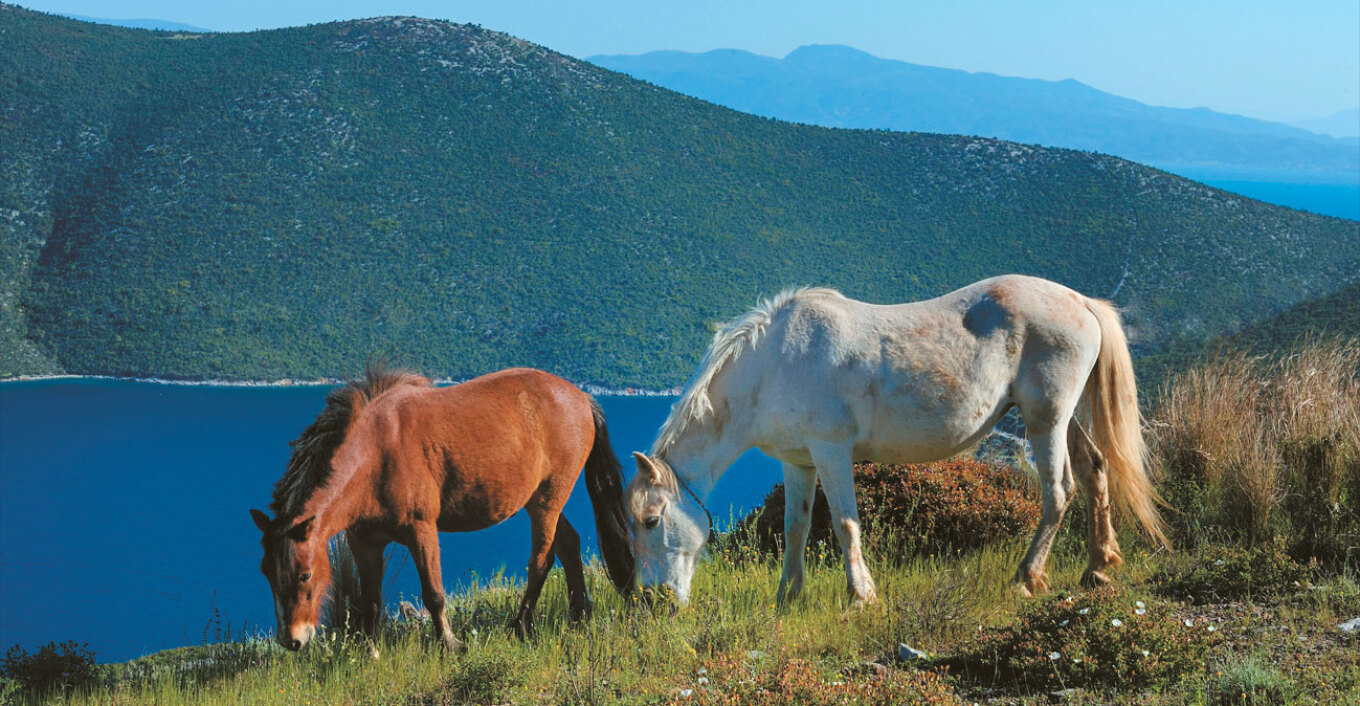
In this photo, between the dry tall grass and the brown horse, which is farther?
the dry tall grass

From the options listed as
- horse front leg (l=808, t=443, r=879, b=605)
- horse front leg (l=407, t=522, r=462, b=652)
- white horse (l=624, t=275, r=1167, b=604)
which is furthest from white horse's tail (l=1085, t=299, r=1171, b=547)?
horse front leg (l=407, t=522, r=462, b=652)

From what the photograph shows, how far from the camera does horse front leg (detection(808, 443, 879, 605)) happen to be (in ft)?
16.5

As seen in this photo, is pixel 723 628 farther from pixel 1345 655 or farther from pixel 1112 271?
pixel 1112 271

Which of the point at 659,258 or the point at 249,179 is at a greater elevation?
the point at 249,179

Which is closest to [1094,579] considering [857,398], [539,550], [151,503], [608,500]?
[857,398]

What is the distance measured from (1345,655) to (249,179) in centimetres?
5888

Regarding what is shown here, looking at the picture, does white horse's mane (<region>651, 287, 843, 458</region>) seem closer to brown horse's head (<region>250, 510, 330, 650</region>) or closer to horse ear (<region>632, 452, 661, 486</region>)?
horse ear (<region>632, 452, 661, 486</region>)

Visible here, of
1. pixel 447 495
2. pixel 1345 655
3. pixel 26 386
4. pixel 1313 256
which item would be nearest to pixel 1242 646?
pixel 1345 655

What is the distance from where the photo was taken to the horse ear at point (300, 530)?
4.00 meters

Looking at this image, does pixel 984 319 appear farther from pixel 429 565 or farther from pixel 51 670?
pixel 51 670

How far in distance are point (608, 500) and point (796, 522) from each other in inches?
39.1

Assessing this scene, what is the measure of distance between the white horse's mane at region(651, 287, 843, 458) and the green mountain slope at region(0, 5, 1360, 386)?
37884mm

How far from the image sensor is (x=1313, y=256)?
47500 mm

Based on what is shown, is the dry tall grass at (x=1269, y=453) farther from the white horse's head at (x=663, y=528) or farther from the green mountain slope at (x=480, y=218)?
the green mountain slope at (x=480, y=218)
